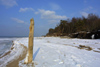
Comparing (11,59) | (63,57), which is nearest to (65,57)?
(63,57)

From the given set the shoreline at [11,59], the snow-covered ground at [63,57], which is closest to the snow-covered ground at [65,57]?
the snow-covered ground at [63,57]

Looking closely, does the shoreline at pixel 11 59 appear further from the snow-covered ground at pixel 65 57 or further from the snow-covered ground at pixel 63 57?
the snow-covered ground at pixel 65 57

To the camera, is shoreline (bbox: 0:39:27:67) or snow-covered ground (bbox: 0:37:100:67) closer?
snow-covered ground (bbox: 0:37:100:67)

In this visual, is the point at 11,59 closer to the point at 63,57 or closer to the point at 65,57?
the point at 63,57

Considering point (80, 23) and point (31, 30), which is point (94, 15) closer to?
point (80, 23)

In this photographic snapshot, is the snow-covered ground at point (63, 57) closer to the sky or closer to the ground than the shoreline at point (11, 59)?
closer to the sky

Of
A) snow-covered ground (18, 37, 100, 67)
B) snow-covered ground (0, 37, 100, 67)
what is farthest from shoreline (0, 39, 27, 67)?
snow-covered ground (18, 37, 100, 67)

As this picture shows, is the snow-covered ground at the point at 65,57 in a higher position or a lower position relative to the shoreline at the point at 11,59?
higher

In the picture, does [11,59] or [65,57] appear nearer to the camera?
[65,57]

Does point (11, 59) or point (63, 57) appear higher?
point (63, 57)

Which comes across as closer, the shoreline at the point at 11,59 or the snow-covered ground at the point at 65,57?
the snow-covered ground at the point at 65,57

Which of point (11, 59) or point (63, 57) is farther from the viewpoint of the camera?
point (11, 59)

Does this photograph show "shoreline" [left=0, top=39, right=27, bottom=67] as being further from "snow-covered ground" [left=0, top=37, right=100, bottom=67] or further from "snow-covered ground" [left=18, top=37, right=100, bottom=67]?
"snow-covered ground" [left=18, top=37, right=100, bottom=67]

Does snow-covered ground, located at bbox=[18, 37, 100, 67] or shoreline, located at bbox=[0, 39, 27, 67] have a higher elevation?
snow-covered ground, located at bbox=[18, 37, 100, 67]
